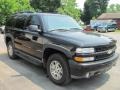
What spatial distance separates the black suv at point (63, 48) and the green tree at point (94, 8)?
58.5 m

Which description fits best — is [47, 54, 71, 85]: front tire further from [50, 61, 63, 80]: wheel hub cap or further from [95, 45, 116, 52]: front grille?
[95, 45, 116, 52]: front grille

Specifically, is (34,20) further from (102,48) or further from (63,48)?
(102,48)

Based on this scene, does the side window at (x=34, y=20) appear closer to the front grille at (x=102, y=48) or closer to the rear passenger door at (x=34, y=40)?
the rear passenger door at (x=34, y=40)

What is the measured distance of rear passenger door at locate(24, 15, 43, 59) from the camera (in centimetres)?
631

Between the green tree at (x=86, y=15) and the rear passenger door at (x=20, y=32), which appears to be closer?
the rear passenger door at (x=20, y=32)

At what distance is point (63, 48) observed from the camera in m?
5.38

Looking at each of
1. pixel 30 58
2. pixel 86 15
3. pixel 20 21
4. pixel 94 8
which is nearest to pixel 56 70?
pixel 30 58

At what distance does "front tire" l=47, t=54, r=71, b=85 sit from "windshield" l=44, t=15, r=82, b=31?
100cm

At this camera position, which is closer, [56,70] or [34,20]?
[56,70]

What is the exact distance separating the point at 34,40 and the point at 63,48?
4.76 feet

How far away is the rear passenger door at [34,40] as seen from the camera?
6.31 meters

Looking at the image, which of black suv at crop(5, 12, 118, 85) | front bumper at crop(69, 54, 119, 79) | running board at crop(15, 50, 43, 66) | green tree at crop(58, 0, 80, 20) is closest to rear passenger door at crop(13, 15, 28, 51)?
black suv at crop(5, 12, 118, 85)

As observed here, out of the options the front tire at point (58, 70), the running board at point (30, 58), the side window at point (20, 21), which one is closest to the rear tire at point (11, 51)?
the running board at point (30, 58)

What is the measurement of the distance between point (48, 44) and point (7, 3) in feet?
106
